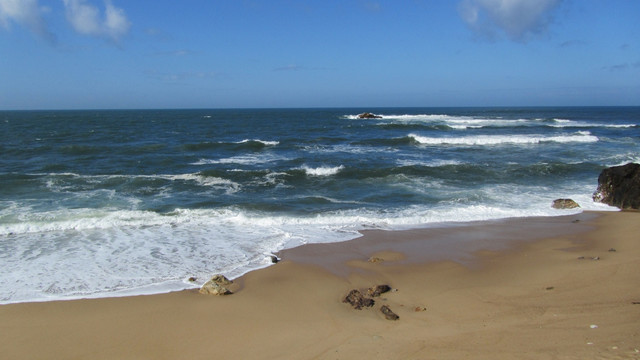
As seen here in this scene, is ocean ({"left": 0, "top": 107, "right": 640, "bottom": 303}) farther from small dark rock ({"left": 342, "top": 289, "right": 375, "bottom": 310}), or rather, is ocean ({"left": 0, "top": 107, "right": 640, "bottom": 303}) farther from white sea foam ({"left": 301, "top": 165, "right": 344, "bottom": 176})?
small dark rock ({"left": 342, "top": 289, "right": 375, "bottom": 310})

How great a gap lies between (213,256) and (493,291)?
5239 millimetres

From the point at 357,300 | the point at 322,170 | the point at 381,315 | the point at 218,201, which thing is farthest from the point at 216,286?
the point at 322,170

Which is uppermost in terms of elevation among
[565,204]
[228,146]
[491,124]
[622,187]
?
[491,124]

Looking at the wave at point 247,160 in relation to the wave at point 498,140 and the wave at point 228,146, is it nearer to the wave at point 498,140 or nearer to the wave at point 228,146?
the wave at point 228,146

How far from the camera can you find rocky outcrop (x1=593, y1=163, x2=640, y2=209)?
1244 cm

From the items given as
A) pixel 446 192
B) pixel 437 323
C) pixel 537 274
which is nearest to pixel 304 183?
pixel 446 192

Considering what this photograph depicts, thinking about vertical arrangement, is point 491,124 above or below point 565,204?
above

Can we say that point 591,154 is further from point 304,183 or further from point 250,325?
point 250,325

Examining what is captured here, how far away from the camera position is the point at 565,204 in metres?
12.5

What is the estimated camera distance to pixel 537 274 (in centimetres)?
721

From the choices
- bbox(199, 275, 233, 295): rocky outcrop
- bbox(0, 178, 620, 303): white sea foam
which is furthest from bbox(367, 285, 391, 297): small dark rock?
bbox(0, 178, 620, 303): white sea foam

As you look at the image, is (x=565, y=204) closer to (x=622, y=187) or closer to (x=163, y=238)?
(x=622, y=187)

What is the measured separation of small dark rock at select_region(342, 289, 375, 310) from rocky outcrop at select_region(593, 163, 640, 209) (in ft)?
34.0

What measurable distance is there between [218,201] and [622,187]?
489 inches
